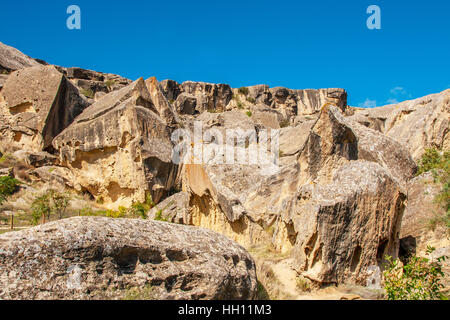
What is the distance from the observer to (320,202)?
678 cm

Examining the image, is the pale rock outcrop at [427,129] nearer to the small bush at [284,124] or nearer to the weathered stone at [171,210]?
the weathered stone at [171,210]

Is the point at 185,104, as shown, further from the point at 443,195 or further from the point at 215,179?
the point at 443,195

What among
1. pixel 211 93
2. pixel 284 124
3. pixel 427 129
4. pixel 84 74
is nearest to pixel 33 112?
pixel 427 129

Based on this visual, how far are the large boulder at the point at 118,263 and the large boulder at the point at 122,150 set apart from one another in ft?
42.5

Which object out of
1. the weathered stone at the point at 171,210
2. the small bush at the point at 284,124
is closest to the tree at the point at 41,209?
the weathered stone at the point at 171,210

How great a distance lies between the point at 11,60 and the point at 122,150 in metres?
17.0

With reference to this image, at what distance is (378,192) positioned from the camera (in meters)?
7.00

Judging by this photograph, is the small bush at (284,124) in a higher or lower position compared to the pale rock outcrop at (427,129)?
higher

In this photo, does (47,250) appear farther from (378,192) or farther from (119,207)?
(119,207)

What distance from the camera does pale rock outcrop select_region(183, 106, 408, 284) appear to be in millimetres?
6688

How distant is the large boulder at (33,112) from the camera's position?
68.1 ft

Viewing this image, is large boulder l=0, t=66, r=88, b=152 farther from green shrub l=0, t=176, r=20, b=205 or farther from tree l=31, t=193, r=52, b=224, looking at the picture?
tree l=31, t=193, r=52, b=224

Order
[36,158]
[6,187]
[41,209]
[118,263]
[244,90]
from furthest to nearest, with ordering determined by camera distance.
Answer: [244,90]
[36,158]
[6,187]
[41,209]
[118,263]

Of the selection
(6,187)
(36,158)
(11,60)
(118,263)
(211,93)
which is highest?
(211,93)
